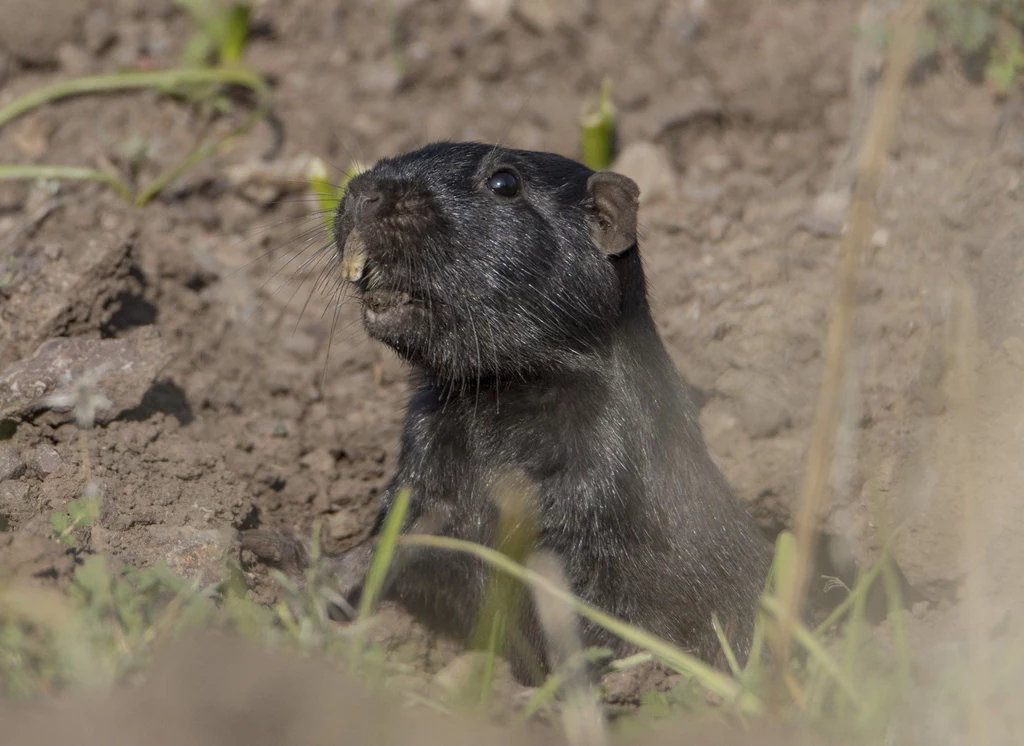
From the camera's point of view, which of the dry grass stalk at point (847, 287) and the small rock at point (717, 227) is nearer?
the dry grass stalk at point (847, 287)

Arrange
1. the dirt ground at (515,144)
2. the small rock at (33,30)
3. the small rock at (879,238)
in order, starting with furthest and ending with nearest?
the small rock at (33,30)
the small rock at (879,238)
the dirt ground at (515,144)

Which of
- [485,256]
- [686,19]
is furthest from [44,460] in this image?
[686,19]

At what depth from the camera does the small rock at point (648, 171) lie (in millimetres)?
6316

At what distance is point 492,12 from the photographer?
7.07m

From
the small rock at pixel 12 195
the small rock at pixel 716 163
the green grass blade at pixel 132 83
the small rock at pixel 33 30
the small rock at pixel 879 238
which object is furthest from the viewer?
the small rock at pixel 33 30

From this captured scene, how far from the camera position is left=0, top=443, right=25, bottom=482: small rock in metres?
3.85

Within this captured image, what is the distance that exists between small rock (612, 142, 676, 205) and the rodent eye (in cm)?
240

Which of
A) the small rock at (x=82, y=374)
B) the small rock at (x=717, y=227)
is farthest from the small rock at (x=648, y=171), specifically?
the small rock at (x=82, y=374)

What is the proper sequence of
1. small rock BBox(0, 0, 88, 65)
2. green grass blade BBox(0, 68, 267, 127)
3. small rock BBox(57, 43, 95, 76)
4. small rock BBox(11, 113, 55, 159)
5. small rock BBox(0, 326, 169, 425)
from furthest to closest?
1. small rock BBox(57, 43, 95, 76)
2. small rock BBox(0, 0, 88, 65)
3. small rock BBox(11, 113, 55, 159)
4. green grass blade BBox(0, 68, 267, 127)
5. small rock BBox(0, 326, 169, 425)

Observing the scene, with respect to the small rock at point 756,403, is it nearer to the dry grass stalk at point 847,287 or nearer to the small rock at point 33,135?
the dry grass stalk at point 847,287

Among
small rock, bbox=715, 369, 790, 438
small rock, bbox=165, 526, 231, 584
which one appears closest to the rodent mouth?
small rock, bbox=165, 526, 231, 584

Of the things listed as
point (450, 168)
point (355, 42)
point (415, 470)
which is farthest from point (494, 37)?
point (415, 470)

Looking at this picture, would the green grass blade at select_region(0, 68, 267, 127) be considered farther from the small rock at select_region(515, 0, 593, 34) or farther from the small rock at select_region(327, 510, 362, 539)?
the small rock at select_region(327, 510, 362, 539)

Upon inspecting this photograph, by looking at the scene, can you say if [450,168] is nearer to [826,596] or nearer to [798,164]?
[826,596]
